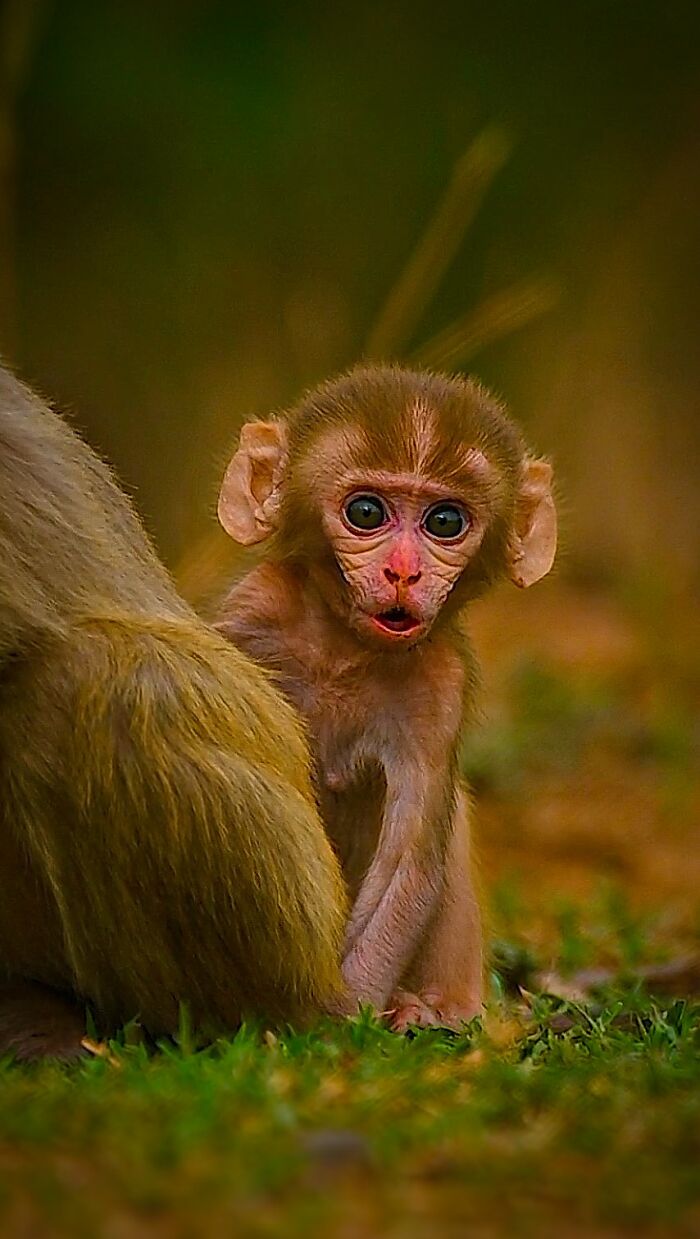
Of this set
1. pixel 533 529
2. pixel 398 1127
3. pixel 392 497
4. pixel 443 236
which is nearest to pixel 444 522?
pixel 392 497

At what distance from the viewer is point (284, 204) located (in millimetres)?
12734

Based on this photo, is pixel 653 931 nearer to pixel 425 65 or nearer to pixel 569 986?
pixel 569 986

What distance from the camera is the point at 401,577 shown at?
4.88m

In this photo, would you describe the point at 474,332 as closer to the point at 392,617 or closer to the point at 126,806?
the point at 392,617

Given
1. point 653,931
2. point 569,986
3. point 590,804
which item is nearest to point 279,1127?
point 569,986

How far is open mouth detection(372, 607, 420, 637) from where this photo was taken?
16.2ft

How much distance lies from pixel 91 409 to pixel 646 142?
13.1 feet

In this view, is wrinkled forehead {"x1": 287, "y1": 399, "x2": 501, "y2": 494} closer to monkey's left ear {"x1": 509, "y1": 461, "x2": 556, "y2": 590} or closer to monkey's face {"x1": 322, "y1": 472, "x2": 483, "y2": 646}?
monkey's face {"x1": 322, "y1": 472, "x2": 483, "y2": 646}

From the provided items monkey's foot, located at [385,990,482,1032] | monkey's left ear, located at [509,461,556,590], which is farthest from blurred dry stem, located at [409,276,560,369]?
monkey's foot, located at [385,990,482,1032]

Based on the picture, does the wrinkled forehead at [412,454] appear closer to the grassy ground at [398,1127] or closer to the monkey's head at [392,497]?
the monkey's head at [392,497]

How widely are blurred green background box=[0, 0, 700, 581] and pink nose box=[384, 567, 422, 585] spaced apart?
7205 millimetres

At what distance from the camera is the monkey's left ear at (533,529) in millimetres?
5414

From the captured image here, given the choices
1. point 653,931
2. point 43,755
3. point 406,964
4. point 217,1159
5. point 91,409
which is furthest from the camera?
point 91,409

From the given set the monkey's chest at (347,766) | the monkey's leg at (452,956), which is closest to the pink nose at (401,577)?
the monkey's chest at (347,766)
